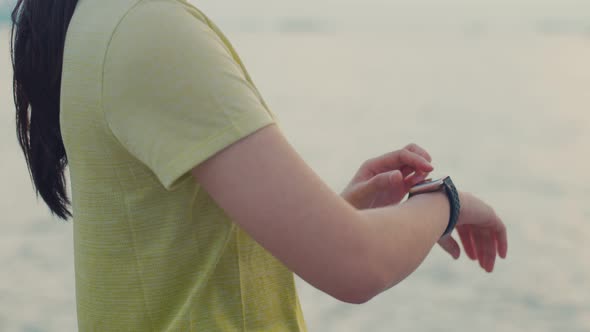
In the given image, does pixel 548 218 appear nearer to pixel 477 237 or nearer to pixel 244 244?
pixel 477 237

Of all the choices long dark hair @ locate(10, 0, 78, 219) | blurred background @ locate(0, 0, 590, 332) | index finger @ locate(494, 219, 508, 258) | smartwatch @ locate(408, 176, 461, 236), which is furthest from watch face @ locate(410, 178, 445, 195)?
blurred background @ locate(0, 0, 590, 332)

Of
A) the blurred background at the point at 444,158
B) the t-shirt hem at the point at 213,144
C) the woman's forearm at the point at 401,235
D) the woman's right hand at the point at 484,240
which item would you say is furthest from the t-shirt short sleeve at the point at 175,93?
the blurred background at the point at 444,158

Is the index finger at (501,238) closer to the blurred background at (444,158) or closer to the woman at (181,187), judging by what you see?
the woman at (181,187)

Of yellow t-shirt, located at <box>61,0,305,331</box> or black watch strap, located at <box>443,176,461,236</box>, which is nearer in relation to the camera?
yellow t-shirt, located at <box>61,0,305,331</box>

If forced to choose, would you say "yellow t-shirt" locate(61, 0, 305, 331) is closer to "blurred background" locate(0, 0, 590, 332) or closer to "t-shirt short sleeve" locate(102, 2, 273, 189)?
"t-shirt short sleeve" locate(102, 2, 273, 189)

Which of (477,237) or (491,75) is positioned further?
(491,75)

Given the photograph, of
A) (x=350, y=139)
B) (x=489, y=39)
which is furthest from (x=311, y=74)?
(x=489, y=39)

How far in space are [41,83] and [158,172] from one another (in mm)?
260

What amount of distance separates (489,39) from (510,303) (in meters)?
5.62

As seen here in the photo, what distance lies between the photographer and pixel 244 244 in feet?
2.50

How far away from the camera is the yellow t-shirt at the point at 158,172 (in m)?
0.62

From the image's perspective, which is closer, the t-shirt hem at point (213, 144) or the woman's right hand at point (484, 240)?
the t-shirt hem at point (213, 144)

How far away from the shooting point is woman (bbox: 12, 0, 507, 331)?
0.62 metres

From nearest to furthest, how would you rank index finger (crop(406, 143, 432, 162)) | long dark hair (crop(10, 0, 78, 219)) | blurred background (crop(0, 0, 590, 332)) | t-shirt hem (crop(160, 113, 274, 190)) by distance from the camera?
t-shirt hem (crop(160, 113, 274, 190)) → long dark hair (crop(10, 0, 78, 219)) → index finger (crop(406, 143, 432, 162)) → blurred background (crop(0, 0, 590, 332))
